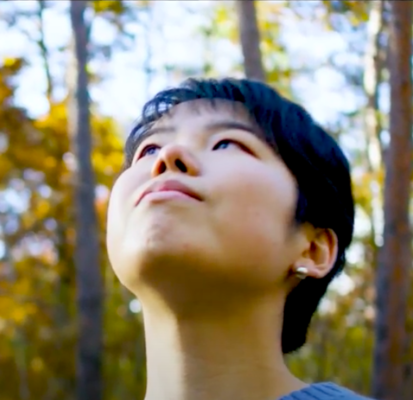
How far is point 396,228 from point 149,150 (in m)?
2.29

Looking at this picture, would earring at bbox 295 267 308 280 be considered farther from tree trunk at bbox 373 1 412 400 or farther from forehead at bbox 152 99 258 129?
tree trunk at bbox 373 1 412 400

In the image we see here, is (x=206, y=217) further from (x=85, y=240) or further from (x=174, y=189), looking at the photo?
(x=85, y=240)

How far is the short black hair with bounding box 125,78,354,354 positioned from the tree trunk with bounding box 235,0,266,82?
1941mm

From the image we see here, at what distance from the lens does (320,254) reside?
143 cm

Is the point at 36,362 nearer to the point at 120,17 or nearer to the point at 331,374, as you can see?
the point at 331,374

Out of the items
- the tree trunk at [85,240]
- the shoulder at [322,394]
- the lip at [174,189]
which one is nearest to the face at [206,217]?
the lip at [174,189]

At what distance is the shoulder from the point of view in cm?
129

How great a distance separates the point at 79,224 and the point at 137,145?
402cm

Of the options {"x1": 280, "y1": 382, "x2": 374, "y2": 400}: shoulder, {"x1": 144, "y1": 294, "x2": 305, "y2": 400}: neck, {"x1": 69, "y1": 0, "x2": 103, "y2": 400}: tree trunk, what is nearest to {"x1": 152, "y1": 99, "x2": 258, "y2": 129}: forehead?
{"x1": 144, "y1": 294, "x2": 305, "y2": 400}: neck

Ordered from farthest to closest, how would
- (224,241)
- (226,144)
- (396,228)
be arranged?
(396,228) < (226,144) < (224,241)

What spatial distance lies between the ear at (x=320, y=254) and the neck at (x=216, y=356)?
13cm

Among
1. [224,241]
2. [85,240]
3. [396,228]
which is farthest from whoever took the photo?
[85,240]

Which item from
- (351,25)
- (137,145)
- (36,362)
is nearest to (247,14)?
(137,145)

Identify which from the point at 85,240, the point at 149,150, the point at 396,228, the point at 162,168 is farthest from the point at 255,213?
the point at 85,240
